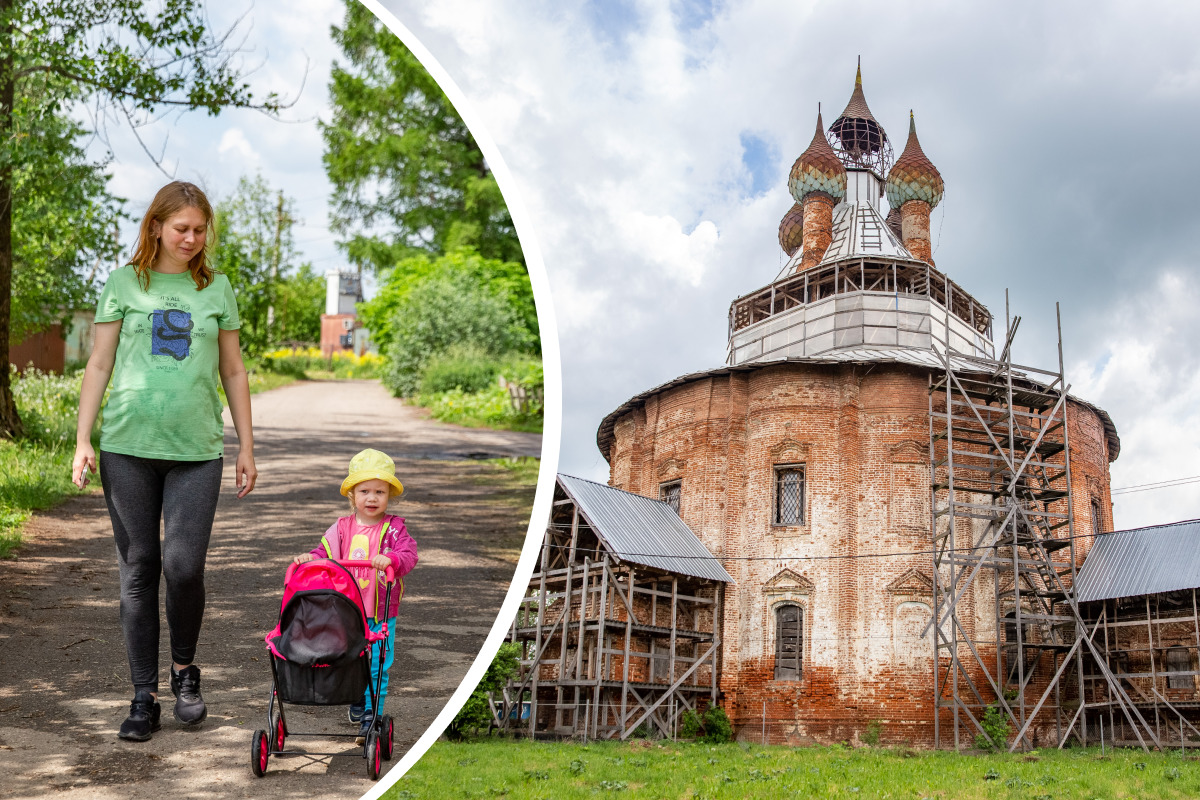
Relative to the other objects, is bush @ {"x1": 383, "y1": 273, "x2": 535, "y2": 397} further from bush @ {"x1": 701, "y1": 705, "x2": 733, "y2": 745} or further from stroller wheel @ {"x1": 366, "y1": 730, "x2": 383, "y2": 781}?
bush @ {"x1": 701, "y1": 705, "x2": 733, "y2": 745}

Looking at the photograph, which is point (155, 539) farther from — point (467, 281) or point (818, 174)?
point (818, 174)

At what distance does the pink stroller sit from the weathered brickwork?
63.4ft

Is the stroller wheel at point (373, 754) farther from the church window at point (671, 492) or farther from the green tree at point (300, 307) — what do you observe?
the church window at point (671, 492)

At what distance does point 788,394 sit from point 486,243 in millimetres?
19121

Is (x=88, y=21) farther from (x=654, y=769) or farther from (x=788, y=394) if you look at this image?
(x=788, y=394)

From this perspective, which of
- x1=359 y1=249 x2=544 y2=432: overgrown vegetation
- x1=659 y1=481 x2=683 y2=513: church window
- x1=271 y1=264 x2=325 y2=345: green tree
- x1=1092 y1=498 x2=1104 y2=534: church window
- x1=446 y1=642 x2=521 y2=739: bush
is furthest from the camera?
x1=659 y1=481 x2=683 y2=513: church window

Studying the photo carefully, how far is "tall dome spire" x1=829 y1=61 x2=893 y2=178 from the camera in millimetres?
38625

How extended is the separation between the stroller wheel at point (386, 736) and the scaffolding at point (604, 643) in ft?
56.8

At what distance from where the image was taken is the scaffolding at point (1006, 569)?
21.1 m

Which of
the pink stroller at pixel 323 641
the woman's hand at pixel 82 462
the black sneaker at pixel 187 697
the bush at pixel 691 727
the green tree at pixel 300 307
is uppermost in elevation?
the green tree at pixel 300 307

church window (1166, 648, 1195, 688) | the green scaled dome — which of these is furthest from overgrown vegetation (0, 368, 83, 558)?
the green scaled dome

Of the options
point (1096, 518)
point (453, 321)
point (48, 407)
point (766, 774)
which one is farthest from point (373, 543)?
point (1096, 518)

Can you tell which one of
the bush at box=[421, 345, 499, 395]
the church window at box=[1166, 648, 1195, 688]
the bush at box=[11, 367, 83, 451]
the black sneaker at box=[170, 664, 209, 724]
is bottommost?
the church window at box=[1166, 648, 1195, 688]

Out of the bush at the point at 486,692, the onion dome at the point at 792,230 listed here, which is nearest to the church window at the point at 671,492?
the bush at the point at 486,692
